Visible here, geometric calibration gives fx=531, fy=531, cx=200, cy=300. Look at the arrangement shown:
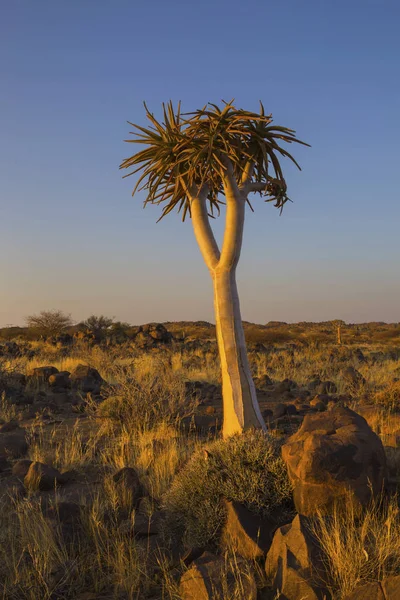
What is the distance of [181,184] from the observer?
7348 millimetres

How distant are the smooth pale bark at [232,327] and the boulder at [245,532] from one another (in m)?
2.22

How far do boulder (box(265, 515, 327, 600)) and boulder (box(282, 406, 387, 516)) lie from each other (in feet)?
1.66

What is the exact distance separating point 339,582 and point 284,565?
0.38m

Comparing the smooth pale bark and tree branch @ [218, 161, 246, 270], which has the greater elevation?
tree branch @ [218, 161, 246, 270]

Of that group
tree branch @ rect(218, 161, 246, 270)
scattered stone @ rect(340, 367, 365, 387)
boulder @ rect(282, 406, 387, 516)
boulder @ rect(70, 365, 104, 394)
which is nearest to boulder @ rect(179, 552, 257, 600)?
boulder @ rect(282, 406, 387, 516)

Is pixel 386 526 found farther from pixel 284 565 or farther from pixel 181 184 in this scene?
pixel 181 184

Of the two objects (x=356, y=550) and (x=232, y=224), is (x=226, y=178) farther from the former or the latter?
(x=356, y=550)

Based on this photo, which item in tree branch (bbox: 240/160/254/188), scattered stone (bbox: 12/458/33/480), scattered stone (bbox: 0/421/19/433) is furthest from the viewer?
scattered stone (bbox: 0/421/19/433)

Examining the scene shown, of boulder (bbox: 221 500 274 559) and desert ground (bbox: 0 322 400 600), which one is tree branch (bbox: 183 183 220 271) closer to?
desert ground (bbox: 0 322 400 600)

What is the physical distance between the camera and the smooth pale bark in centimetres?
675

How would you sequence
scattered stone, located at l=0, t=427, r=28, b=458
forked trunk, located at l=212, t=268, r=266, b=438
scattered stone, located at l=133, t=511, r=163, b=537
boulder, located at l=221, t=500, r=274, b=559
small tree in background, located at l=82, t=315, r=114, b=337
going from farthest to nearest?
small tree in background, located at l=82, t=315, r=114, b=337 < scattered stone, located at l=0, t=427, r=28, b=458 < forked trunk, located at l=212, t=268, r=266, b=438 < scattered stone, located at l=133, t=511, r=163, b=537 < boulder, located at l=221, t=500, r=274, b=559

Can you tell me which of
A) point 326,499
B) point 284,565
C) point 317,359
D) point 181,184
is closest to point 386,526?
point 326,499

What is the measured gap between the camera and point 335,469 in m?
4.41

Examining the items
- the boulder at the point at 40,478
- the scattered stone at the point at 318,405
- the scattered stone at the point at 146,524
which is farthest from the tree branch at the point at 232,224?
the scattered stone at the point at 318,405
